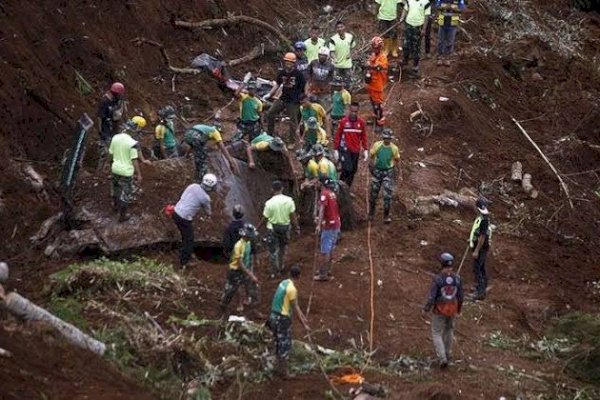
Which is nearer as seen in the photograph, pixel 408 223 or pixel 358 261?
pixel 358 261

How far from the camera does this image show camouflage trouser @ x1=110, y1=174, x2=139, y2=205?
50.8 ft

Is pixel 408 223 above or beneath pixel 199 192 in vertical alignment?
beneath

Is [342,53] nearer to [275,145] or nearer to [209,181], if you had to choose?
[275,145]

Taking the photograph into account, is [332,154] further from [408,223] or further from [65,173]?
[65,173]

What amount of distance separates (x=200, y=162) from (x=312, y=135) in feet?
6.62

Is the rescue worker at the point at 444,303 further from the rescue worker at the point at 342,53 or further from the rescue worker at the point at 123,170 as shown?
the rescue worker at the point at 342,53

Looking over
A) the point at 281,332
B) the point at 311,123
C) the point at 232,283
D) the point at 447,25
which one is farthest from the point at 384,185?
the point at 447,25

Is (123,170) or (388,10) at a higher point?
(388,10)

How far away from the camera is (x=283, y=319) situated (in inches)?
488

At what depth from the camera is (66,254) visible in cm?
1524

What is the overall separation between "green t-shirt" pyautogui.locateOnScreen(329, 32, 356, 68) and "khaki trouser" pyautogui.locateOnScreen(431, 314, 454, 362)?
8722 mm

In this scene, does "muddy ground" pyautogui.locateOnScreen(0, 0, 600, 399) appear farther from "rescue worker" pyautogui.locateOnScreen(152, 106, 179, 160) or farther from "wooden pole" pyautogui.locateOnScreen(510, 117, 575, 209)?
"rescue worker" pyautogui.locateOnScreen(152, 106, 179, 160)

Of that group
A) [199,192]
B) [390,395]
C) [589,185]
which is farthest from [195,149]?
[589,185]

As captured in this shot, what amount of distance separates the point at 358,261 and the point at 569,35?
14.9m
